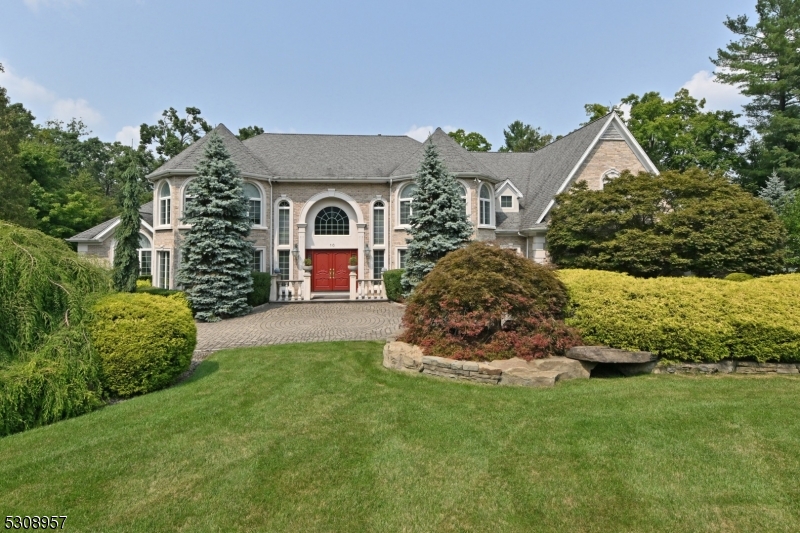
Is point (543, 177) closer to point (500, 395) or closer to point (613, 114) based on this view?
point (613, 114)

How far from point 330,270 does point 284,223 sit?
11.0 ft

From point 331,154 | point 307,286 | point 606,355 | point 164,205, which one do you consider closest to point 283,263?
point 307,286

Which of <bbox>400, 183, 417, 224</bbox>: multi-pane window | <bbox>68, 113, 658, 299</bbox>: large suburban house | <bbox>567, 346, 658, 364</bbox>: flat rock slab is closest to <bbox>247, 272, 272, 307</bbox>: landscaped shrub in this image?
<bbox>68, 113, 658, 299</bbox>: large suburban house

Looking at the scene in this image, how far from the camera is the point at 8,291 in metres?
5.73

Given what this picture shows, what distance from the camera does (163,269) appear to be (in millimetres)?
18828

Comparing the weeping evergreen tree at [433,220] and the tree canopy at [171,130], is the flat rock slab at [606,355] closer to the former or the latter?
the weeping evergreen tree at [433,220]

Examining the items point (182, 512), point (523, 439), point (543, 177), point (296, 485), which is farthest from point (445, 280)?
point (543, 177)

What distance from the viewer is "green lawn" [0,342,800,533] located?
11.2ft

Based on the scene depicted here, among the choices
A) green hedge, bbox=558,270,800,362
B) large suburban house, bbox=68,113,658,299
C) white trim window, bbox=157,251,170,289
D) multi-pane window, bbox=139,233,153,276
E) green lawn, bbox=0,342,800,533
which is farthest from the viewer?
multi-pane window, bbox=139,233,153,276

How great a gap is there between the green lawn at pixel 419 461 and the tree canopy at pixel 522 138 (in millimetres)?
52934

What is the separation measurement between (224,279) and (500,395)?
12.3 meters

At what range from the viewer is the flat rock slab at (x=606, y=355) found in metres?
7.32

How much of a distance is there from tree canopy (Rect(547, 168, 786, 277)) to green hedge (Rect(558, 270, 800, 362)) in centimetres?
463

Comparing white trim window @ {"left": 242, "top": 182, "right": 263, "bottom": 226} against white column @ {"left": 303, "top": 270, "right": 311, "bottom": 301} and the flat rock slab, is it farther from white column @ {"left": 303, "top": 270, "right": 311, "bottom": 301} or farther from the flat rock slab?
the flat rock slab
